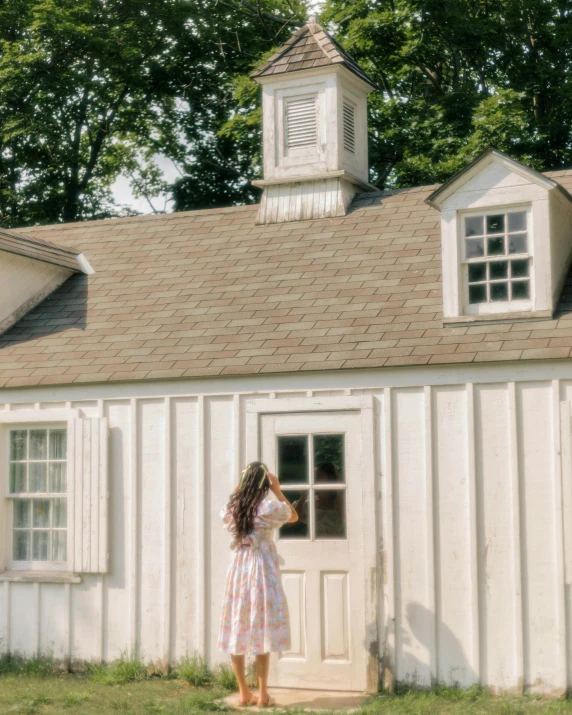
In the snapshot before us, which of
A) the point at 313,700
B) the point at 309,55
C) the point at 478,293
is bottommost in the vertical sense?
the point at 313,700

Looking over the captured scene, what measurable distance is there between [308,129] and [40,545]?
6.14 m

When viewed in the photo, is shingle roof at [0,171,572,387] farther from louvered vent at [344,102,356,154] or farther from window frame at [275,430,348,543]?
louvered vent at [344,102,356,154]

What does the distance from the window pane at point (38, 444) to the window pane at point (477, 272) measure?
15.1 feet

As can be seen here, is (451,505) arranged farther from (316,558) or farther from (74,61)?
(74,61)

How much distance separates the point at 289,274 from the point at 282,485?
270 centimetres

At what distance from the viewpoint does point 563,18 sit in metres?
20.2

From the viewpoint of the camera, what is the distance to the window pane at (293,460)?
30.8ft

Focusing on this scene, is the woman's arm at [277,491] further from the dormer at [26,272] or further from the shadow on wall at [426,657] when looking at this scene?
the dormer at [26,272]

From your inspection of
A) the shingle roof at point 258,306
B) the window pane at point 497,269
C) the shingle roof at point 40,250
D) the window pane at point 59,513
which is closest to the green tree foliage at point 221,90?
the shingle roof at point 258,306

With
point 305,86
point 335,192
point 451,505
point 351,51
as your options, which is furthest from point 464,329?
point 351,51

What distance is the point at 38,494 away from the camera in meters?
10.5

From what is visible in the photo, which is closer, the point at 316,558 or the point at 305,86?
the point at 316,558

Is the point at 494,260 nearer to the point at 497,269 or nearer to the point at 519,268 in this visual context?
the point at 497,269

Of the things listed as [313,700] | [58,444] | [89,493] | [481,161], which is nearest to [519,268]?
[481,161]
